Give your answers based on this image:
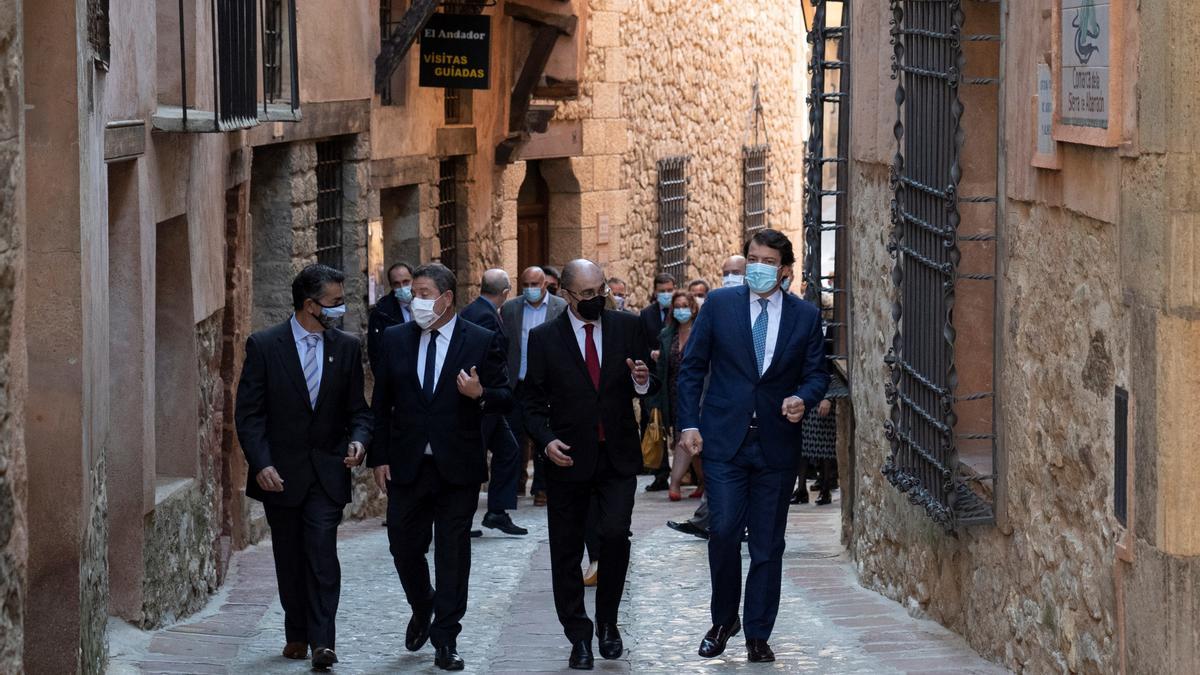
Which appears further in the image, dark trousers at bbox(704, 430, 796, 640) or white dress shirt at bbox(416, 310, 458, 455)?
white dress shirt at bbox(416, 310, 458, 455)

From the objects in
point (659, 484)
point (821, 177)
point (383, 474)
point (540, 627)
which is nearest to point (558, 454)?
point (383, 474)

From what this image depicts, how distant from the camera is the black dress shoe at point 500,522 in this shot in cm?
1231

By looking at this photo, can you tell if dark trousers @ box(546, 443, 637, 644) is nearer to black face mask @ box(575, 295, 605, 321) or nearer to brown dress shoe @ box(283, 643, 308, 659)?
black face mask @ box(575, 295, 605, 321)

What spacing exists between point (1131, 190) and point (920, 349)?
3.01 meters

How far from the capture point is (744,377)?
7711 millimetres

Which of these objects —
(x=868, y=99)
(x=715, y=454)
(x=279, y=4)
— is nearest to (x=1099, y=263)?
(x=715, y=454)

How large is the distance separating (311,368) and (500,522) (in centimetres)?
459

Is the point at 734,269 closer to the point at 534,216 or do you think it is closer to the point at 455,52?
the point at 455,52

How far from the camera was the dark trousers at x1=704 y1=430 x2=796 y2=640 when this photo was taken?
25.2 ft

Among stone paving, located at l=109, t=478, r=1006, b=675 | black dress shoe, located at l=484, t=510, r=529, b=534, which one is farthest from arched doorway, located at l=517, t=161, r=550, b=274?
stone paving, located at l=109, t=478, r=1006, b=675

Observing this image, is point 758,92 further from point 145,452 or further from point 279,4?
point 145,452

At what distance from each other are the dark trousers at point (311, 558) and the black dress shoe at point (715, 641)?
4.99 ft

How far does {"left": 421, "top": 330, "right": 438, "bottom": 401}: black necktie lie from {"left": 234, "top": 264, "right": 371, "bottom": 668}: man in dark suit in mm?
271

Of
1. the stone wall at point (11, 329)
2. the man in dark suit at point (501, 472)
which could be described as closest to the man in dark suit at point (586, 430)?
the stone wall at point (11, 329)
